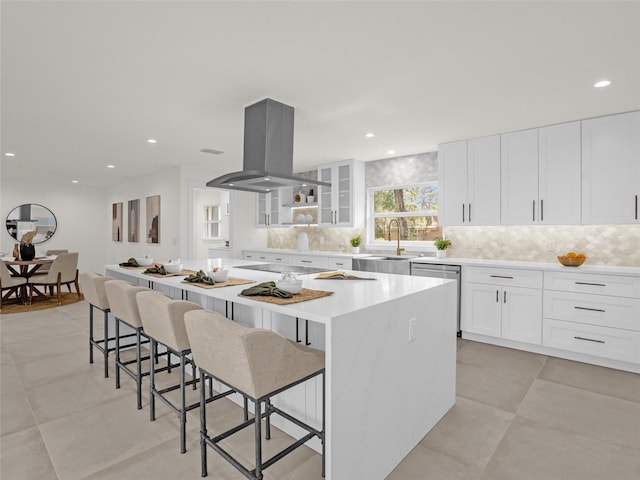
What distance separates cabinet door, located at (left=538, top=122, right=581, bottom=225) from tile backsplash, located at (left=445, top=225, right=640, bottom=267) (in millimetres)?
323

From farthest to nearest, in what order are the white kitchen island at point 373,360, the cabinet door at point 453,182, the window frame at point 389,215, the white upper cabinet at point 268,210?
the white upper cabinet at point 268,210 < the window frame at point 389,215 < the cabinet door at point 453,182 < the white kitchen island at point 373,360

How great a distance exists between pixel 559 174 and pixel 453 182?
1.16 metres

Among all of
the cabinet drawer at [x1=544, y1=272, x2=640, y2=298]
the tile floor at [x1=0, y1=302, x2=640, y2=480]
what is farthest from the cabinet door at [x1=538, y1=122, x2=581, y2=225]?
the tile floor at [x1=0, y1=302, x2=640, y2=480]

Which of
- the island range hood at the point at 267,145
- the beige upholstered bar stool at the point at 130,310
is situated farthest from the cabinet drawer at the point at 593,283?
the beige upholstered bar stool at the point at 130,310

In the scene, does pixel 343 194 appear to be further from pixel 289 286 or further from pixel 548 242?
pixel 289 286

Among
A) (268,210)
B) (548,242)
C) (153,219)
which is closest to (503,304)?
(548,242)

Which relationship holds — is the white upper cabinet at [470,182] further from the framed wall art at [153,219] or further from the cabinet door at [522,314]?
the framed wall art at [153,219]

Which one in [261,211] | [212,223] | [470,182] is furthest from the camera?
[212,223]

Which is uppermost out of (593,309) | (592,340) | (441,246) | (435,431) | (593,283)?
(441,246)

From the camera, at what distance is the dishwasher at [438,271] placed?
4.29 metres

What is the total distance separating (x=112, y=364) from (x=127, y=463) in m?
1.76

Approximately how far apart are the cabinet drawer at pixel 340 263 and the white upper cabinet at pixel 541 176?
7.07ft

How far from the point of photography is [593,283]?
11.3 feet

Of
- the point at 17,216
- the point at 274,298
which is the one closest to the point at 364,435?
the point at 274,298
